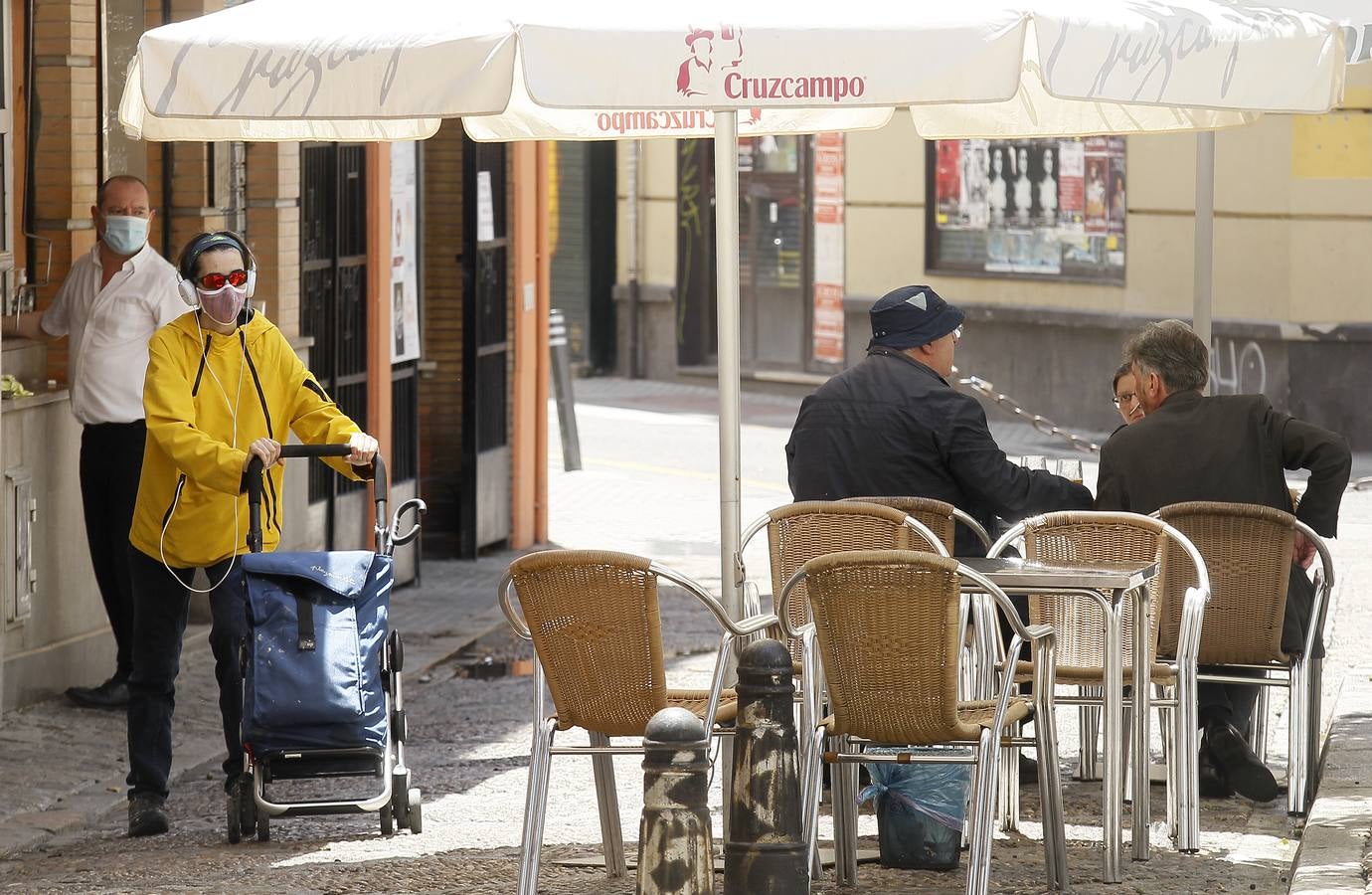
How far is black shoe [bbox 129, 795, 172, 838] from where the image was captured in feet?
22.9

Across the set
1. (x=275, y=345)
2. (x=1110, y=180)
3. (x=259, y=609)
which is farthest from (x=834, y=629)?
(x=1110, y=180)

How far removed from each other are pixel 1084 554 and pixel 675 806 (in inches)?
77.4

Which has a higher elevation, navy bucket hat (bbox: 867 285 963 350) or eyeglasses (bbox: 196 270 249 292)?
eyeglasses (bbox: 196 270 249 292)

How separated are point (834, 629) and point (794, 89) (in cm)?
131

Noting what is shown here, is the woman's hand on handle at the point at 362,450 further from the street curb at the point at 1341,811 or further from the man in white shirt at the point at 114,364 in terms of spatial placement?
the street curb at the point at 1341,811

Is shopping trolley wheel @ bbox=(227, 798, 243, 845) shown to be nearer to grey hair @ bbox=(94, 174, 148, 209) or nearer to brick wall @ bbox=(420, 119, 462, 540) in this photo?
grey hair @ bbox=(94, 174, 148, 209)

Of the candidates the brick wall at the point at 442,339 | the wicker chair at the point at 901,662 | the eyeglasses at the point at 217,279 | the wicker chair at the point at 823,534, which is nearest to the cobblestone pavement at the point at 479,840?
the wicker chair at the point at 901,662

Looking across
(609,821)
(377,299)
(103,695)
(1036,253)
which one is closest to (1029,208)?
(1036,253)

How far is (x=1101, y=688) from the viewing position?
21.3 ft

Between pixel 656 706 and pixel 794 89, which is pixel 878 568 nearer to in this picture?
pixel 656 706

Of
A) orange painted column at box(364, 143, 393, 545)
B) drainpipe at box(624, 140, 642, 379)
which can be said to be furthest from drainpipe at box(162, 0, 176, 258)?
drainpipe at box(624, 140, 642, 379)

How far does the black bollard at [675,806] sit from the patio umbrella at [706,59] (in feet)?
4.40

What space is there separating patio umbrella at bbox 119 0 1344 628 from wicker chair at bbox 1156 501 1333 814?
4.30 feet

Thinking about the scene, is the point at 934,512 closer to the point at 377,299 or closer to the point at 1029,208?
the point at 377,299
